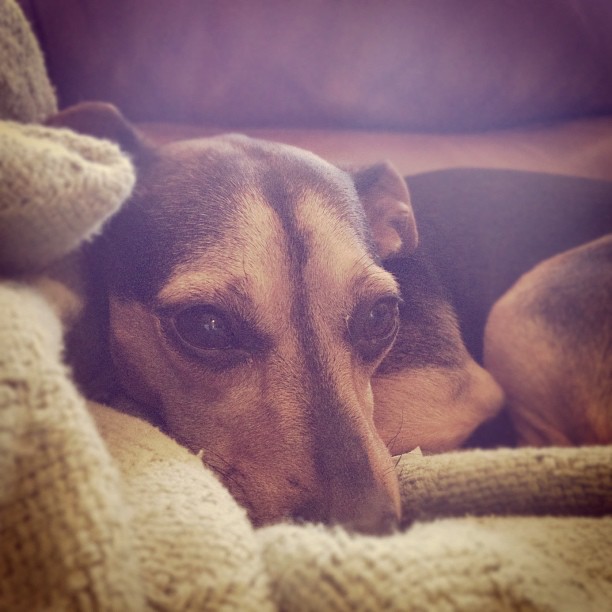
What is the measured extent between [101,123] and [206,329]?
17.5 inches

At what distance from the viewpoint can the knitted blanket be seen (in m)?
0.39

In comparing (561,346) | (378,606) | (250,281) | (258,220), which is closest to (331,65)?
(258,220)

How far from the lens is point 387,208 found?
93cm

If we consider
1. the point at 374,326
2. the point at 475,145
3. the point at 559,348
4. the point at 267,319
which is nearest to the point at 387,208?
the point at 374,326

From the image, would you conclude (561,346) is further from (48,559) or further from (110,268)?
(48,559)

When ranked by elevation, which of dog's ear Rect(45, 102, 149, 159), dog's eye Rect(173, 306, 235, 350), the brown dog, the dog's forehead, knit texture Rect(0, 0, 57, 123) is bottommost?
the brown dog

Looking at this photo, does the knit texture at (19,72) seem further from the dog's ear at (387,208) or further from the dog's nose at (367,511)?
the dog's nose at (367,511)

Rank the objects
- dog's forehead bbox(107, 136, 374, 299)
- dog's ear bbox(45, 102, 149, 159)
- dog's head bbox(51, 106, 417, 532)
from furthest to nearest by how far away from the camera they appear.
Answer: dog's ear bbox(45, 102, 149, 159), dog's forehead bbox(107, 136, 374, 299), dog's head bbox(51, 106, 417, 532)

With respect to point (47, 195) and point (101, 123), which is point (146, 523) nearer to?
point (47, 195)

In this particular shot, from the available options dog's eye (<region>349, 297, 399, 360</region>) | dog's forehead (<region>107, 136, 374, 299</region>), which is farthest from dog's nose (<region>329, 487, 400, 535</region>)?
dog's forehead (<region>107, 136, 374, 299</region>)

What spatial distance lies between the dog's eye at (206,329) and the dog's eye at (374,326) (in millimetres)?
191

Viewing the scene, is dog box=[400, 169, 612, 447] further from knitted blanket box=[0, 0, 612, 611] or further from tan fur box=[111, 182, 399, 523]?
knitted blanket box=[0, 0, 612, 611]

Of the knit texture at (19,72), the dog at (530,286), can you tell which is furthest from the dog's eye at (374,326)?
the knit texture at (19,72)

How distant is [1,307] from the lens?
452 mm
